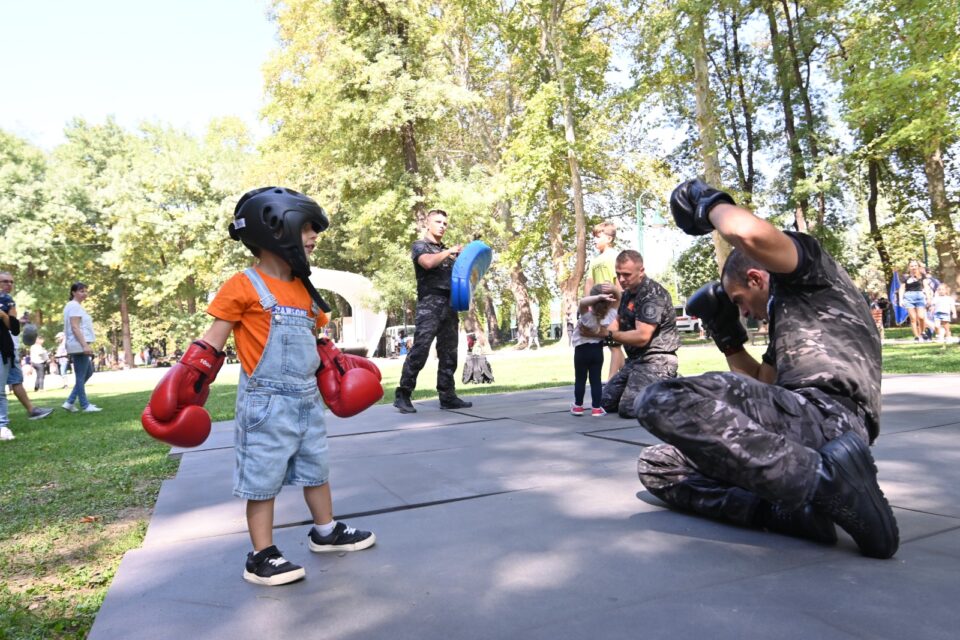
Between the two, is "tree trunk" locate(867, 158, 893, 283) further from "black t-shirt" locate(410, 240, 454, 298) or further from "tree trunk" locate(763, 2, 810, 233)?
"black t-shirt" locate(410, 240, 454, 298)

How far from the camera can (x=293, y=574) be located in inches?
105

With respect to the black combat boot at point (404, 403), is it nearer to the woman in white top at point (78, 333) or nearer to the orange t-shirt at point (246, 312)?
the orange t-shirt at point (246, 312)

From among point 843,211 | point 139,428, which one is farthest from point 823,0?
point 139,428

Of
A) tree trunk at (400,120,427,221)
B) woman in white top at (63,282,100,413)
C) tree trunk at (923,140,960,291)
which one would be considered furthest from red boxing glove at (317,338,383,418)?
tree trunk at (923,140,960,291)

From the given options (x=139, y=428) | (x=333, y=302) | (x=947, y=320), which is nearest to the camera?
(x=139, y=428)

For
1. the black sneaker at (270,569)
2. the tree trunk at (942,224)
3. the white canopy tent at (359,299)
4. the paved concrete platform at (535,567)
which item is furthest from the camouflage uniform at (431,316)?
the tree trunk at (942,224)

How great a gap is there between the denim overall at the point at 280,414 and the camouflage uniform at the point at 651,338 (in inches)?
149

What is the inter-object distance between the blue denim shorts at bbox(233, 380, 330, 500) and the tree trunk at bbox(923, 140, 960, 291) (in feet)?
79.9

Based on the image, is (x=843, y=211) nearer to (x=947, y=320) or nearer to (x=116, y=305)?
(x=947, y=320)

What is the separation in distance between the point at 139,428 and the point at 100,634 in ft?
21.0

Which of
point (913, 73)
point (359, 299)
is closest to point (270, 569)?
point (913, 73)

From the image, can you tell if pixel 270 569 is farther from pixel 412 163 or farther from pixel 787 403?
pixel 412 163

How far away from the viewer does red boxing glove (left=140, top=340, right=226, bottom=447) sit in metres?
2.80

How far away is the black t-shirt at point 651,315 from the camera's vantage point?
632 centimetres
